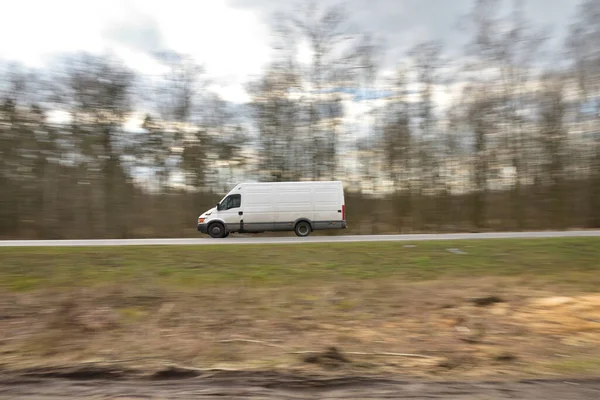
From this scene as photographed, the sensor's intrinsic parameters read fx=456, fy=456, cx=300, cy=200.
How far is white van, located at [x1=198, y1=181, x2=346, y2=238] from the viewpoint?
2042 centimetres

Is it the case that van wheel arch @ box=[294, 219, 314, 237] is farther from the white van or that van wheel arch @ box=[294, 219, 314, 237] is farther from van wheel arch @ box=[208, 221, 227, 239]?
van wheel arch @ box=[208, 221, 227, 239]

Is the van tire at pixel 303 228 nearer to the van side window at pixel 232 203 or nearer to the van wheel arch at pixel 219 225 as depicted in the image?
the van side window at pixel 232 203

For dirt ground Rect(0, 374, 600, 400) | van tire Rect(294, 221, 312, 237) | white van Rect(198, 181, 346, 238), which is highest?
white van Rect(198, 181, 346, 238)

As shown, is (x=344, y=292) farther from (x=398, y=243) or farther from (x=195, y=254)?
(x=398, y=243)

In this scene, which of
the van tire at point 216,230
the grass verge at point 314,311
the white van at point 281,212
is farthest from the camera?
the van tire at point 216,230

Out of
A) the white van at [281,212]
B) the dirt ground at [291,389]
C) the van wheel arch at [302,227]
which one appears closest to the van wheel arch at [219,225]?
the white van at [281,212]

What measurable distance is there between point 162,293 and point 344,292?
3464mm

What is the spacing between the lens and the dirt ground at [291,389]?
166 inches

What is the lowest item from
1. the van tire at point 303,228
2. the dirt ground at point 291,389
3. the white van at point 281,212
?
the dirt ground at point 291,389

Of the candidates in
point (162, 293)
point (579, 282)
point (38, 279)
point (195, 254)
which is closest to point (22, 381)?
point (162, 293)

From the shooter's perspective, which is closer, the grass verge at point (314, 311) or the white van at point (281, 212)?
the grass verge at point (314, 311)

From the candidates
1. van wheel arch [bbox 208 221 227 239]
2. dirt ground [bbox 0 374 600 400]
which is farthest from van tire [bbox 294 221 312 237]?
dirt ground [bbox 0 374 600 400]

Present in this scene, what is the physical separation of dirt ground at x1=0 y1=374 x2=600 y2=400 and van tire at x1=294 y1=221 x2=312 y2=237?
15.8 meters

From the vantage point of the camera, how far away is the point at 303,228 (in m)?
20.6
